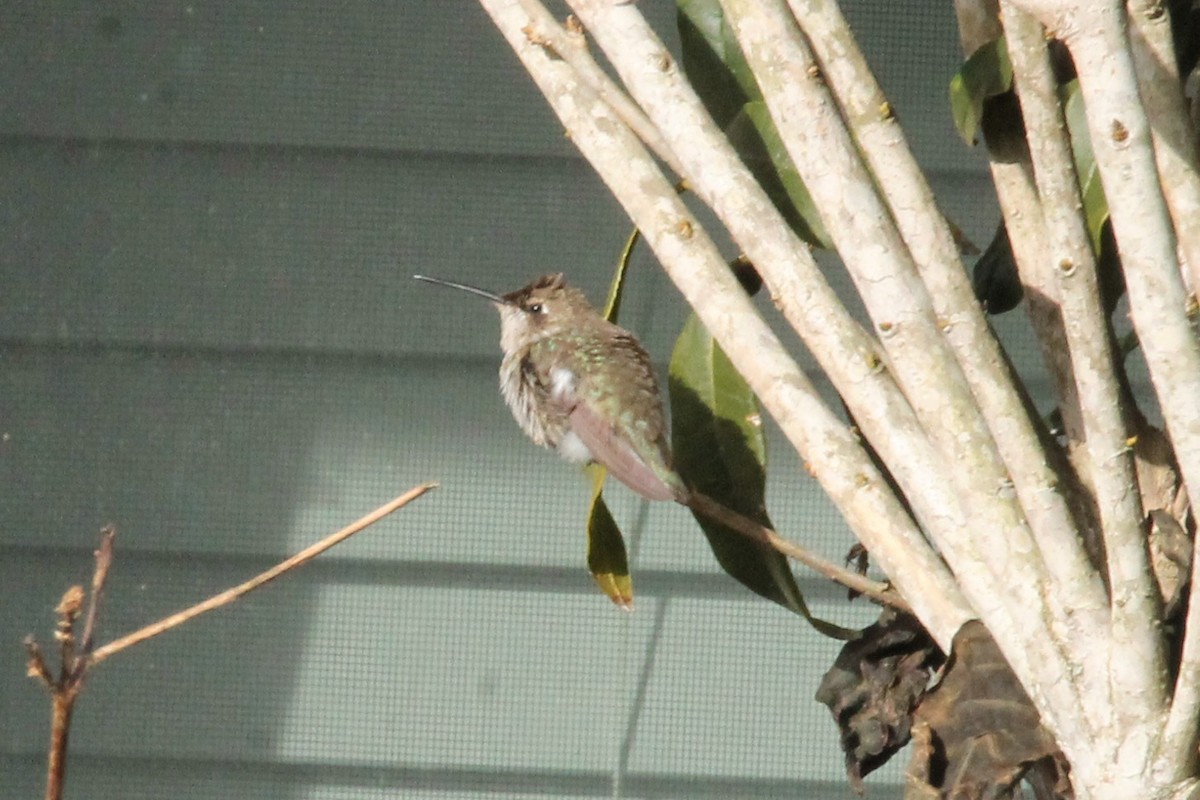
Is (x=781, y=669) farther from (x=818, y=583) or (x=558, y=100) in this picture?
(x=558, y=100)

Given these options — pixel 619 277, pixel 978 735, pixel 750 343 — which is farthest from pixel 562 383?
pixel 978 735

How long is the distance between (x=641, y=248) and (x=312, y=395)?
2.09 feet

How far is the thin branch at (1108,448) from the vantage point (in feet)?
2.33

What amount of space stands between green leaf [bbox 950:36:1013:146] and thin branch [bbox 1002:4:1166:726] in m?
0.25

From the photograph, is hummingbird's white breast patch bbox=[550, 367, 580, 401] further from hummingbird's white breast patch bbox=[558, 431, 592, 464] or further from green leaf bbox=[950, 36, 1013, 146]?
green leaf bbox=[950, 36, 1013, 146]

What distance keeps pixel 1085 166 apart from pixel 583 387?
0.66m


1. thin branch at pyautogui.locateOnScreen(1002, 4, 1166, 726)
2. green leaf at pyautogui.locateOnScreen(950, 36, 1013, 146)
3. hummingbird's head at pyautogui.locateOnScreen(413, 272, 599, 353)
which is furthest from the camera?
hummingbird's head at pyautogui.locateOnScreen(413, 272, 599, 353)

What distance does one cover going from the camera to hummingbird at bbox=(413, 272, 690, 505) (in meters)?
1.48

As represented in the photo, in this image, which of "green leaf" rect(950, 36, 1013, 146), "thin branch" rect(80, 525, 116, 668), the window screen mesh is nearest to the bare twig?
"thin branch" rect(80, 525, 116, 668)

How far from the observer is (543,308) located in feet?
5.84

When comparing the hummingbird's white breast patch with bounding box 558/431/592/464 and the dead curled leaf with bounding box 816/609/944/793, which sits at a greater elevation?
the hummingbird's white breast patch with bounding box 558/431/592/464

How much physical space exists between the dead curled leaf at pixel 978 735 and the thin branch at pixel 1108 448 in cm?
11

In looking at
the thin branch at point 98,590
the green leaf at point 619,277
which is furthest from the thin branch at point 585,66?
the thin branch at point 98,590

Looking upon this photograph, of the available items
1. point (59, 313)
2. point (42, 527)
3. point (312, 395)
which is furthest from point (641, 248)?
point (42, 527)
